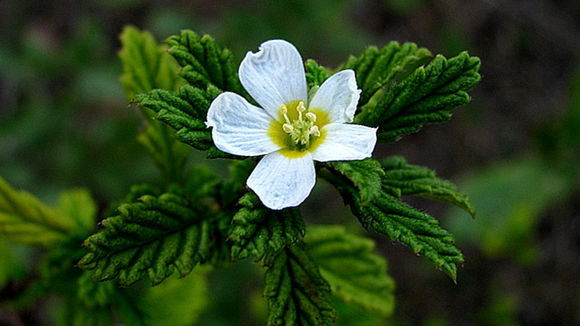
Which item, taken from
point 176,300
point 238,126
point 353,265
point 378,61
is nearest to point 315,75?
point 378,61

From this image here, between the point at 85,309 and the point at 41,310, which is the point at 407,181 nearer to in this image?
the point at 85,309

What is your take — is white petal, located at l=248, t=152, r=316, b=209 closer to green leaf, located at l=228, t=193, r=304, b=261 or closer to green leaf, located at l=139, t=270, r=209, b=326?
green leaf, located at l=228, t=193, r=304, b=261

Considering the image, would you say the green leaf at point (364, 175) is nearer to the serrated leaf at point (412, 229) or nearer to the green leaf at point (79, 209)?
the serrated leaf at point (412, 229)

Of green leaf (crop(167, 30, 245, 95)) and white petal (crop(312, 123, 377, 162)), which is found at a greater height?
green leaf (crop(167, 30, 245, 95))

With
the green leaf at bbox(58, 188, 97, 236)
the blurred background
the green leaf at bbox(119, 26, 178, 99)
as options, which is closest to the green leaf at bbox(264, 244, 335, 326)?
the green leaf at bbox(119, 26, 178, 99)

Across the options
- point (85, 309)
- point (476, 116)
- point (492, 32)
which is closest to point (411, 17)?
point (492, 32)

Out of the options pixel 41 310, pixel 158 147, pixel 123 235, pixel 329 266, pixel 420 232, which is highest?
pixel 158 147
